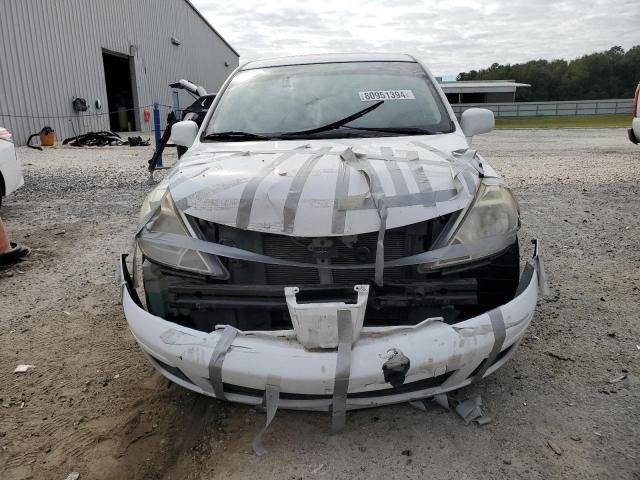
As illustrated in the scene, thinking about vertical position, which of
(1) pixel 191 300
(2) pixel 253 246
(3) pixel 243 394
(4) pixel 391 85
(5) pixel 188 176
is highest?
(4) pixel 391 85

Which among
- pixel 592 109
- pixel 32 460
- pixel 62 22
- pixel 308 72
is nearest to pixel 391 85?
pixel 308 72

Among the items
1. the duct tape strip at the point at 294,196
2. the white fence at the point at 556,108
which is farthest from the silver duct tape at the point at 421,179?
the white fence at the point at 556,108

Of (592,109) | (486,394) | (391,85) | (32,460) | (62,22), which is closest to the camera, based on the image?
(32,460)

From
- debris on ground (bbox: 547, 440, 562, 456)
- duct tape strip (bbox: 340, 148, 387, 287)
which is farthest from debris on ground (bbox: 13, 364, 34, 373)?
debris on ground (bbox: 547, 440, 562, 456)

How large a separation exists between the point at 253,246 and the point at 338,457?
92 centimetres

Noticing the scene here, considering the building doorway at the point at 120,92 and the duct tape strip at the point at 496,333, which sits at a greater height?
the building doorway at the point at 120,92

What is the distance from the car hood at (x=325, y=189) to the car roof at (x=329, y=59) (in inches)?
58.0

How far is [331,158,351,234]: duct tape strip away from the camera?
2.01 meters

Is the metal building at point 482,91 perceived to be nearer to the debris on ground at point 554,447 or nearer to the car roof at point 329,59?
the car roof at point 329,59

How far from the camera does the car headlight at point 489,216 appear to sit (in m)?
2.14

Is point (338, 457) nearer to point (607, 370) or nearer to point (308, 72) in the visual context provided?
point (607, 370)

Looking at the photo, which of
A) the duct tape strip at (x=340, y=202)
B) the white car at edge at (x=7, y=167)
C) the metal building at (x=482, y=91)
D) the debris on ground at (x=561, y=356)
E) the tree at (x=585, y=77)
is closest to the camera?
the duct tape strip at (x=340, y=202)

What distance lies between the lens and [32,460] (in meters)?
2.12

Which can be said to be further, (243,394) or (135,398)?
(135,398)
